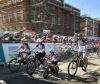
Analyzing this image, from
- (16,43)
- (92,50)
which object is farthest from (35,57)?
(92,50)

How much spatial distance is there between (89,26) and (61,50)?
180 ft

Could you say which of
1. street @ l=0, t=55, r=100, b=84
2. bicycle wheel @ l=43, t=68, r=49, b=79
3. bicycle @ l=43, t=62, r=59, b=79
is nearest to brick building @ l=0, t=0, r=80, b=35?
street @ l=0, t=55, r=100, b=84

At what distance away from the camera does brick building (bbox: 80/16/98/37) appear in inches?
2828

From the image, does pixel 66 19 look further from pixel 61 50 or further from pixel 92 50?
pixel 61 50

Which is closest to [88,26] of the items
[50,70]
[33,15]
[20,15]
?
[33,15]

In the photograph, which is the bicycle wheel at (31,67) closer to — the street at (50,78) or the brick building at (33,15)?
the street at (50,78)

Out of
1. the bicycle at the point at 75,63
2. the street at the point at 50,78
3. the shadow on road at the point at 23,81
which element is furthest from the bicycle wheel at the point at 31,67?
the bicycle at the point at 75,63

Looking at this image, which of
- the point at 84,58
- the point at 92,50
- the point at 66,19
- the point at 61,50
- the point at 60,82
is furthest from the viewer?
the point at 66,19

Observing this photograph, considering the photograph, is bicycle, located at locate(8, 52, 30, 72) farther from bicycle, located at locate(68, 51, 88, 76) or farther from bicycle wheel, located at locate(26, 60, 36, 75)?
bicycle, located at locate(68, 51, 88, 76)

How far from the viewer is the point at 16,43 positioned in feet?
57.4

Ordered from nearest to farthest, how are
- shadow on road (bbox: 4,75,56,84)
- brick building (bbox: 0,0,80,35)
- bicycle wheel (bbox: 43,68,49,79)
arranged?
shadow on road (bbox: 4,75,56,84) < bicycle wheel (bbox: 43,68,49,79) < brick building (bbox: 0,0,80,35)

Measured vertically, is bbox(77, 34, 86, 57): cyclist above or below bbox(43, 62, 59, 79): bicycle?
above

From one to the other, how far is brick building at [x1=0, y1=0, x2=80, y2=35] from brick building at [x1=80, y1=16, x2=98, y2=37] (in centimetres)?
1493

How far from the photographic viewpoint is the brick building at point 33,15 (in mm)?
47156
